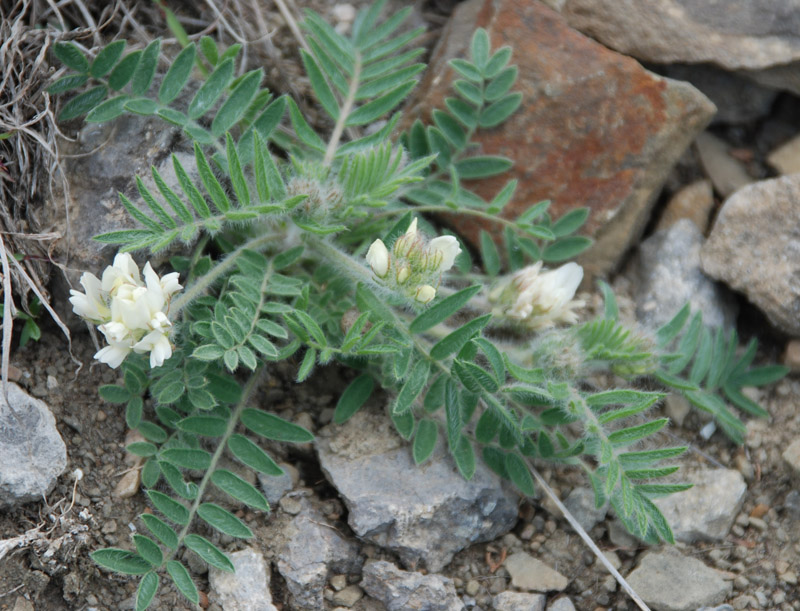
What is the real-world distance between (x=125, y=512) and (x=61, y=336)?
0.72 metres

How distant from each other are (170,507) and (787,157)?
3.13m

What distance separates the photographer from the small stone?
2797 mm

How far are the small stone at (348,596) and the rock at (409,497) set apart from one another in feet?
0.56

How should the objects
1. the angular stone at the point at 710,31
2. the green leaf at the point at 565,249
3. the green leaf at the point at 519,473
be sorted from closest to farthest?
the green leaf at the point at 519,473
the green leaf at the point at 565,249
the angular stone at the point at 710,31

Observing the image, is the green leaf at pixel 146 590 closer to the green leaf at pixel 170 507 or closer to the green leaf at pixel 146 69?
the green leaf at pixel 170 507

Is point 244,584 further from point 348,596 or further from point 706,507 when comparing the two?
point 706,507

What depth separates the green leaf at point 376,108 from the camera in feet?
11.1

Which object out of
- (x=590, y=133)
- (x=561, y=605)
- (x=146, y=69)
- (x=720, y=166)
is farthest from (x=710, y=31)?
(x=561, y=605)

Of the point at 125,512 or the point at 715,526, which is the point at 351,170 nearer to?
the point at 125,512

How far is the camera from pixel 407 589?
9.13 feet

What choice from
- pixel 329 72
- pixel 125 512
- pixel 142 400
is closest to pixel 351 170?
pixel 329 72

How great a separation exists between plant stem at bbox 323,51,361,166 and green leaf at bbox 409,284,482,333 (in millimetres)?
804

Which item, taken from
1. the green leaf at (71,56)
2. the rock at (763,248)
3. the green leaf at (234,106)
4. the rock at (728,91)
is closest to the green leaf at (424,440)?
the green leaf at (234,106)

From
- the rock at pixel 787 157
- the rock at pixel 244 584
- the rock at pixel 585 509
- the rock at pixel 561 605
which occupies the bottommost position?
the rock at pixel 561 605
